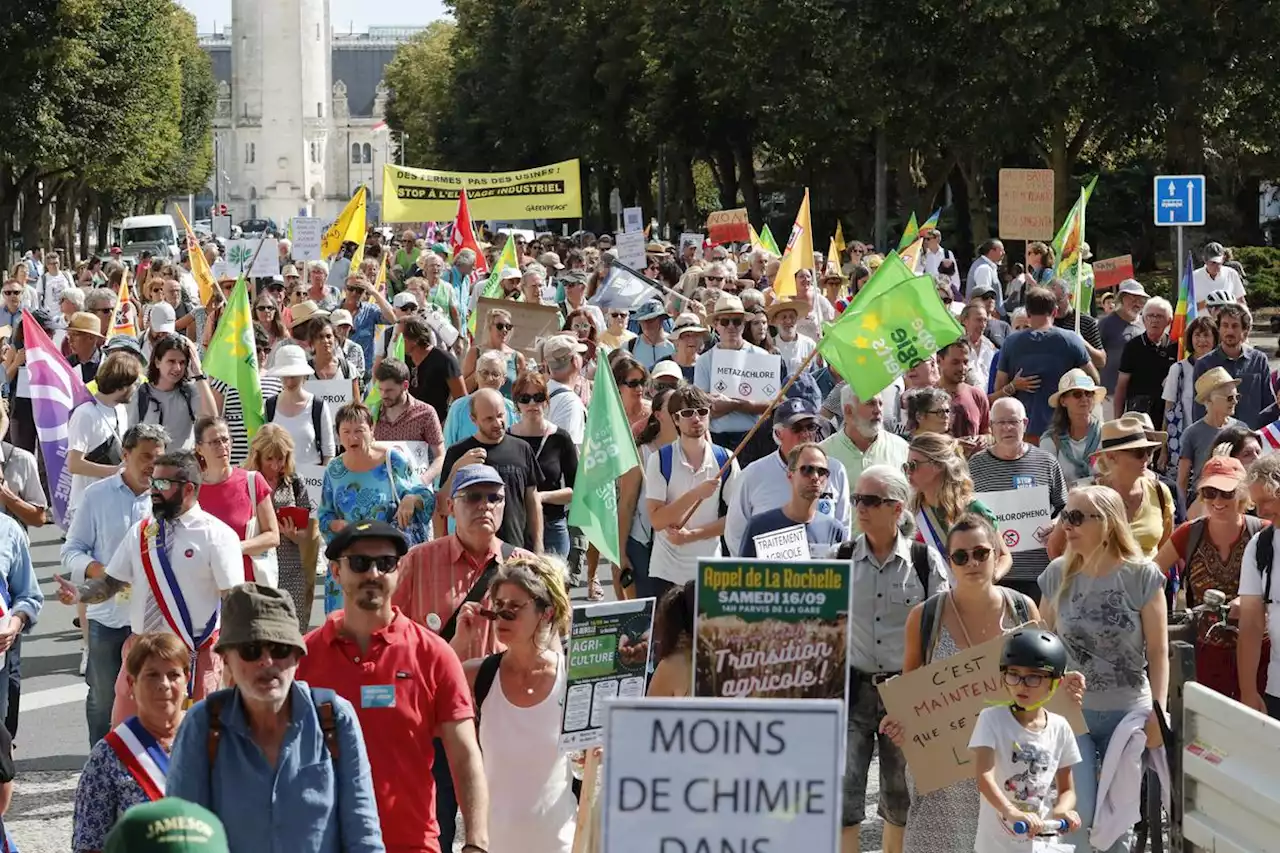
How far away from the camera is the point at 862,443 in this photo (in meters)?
10.0

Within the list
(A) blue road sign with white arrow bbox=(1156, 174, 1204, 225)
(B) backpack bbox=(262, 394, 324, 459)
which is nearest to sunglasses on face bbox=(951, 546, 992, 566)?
(B) backpack bbox=(262, 394, 324, 459)

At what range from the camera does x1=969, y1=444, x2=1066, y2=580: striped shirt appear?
9477 mm

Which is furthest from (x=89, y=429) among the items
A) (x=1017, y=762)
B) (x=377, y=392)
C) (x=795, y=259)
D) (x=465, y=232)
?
(x=465, y=232)

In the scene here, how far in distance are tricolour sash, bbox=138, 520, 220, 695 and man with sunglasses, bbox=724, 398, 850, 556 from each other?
2.05 metres

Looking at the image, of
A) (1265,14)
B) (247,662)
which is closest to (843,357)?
(247,662)

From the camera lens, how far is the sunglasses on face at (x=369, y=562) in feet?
19.5

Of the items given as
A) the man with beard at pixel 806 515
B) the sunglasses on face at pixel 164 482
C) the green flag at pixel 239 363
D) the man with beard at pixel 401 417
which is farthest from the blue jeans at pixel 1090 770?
the green flag at pixel 239 363

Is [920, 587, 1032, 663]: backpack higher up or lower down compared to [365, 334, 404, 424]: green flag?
lower down

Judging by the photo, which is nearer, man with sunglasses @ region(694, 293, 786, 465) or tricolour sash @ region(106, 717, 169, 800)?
tricolour sash @ region(106, 717, 169, 800)

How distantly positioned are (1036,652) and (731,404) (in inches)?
241

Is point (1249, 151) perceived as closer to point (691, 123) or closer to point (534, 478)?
point (691, 123)

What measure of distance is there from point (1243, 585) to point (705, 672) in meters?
2.70

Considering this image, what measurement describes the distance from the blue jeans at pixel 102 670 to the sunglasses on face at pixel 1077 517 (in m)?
3.58

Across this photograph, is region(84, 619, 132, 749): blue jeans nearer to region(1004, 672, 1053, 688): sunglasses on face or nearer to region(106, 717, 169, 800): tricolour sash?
region(106, 717, 169, 800): tricolour sash
